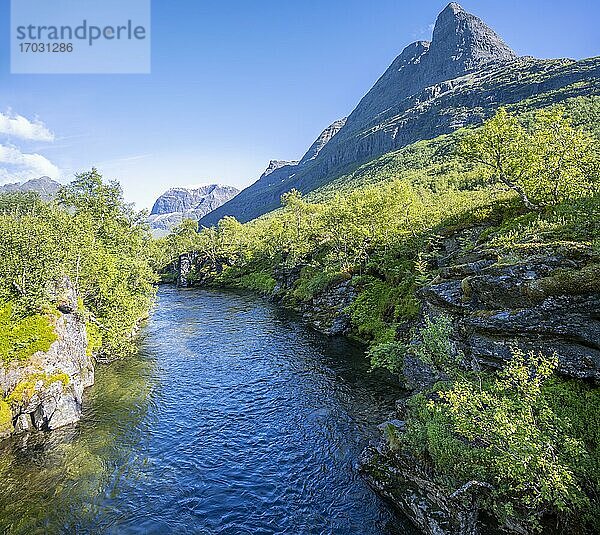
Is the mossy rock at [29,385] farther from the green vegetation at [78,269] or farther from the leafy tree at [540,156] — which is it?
the leafy tree at [540,156]

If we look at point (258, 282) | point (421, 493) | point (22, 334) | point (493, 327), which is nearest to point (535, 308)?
point (493, 327)

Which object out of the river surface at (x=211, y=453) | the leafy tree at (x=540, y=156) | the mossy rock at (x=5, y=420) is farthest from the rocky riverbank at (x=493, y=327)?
the mossy rock at (x=5, y=420)

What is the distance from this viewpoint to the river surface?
17.4 m

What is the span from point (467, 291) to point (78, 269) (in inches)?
1341

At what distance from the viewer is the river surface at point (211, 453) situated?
17.4m

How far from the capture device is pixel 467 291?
21859mm

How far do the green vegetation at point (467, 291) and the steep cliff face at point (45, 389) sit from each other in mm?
21351

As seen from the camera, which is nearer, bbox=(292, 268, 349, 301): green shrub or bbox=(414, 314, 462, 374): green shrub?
bbox=(414, 314, 462, 374): green shrub

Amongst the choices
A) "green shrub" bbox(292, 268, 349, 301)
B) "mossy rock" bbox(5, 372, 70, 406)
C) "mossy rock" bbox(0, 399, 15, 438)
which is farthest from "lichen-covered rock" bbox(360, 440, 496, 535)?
"green shrub" bbox(292, 268, 349, 301)

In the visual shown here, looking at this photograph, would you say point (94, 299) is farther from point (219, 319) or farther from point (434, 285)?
point (434, 285)

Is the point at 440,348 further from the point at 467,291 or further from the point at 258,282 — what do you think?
the point at 258,282

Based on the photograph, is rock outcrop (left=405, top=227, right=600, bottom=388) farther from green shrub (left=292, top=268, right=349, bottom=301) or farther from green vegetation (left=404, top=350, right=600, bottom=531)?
green shrub (left=292, top=268, right=349, bottom=301)

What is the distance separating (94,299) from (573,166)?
144ft

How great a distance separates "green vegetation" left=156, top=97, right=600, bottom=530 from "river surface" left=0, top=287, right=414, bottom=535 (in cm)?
410
